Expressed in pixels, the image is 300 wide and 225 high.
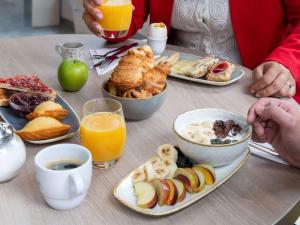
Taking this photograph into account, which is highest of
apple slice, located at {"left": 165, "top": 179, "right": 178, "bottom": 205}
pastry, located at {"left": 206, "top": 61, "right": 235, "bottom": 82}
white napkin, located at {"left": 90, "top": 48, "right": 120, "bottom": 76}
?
apple slice, located at {"left": 165, "top": 179, "right": 178, "bottom": 205}

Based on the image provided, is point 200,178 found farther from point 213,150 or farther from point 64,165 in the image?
point 64,165

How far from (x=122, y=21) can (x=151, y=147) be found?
54cm

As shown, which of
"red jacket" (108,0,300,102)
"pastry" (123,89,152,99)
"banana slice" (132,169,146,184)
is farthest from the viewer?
"red jacket" (108,0,300,102)

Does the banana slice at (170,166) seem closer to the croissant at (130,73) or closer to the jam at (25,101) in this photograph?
the croissant at (130,73)

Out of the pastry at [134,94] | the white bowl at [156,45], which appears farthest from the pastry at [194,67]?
the pastry at [134,94]

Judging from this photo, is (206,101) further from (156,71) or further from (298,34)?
(298,34)

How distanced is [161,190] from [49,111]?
1.14 feet

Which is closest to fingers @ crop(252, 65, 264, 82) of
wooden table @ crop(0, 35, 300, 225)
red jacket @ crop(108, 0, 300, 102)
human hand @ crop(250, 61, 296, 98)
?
human hand @ crop(250, 61, 296, 98)

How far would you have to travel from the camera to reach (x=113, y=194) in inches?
31.0

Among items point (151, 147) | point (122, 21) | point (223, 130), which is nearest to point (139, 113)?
point (151, 147)

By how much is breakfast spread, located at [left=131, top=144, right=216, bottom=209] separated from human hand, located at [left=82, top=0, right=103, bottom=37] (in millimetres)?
603

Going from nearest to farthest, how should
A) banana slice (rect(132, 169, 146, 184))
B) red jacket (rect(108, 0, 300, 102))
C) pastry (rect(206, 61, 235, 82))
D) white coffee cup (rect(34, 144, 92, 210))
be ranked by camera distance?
white coffee cup (rect(34, 144, 92, 210)), banana slice (rect(132, 169, 146, 184)), pastry (rect(206, 61, 235, 82)), red jacket (rect(108, 0, 300, 102))

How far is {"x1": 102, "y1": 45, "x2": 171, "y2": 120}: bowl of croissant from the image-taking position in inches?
39.8

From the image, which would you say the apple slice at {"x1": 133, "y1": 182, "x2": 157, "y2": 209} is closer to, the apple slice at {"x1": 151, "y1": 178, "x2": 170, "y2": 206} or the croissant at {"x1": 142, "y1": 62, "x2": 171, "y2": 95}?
the apple slice at {"x1": 151, "y1": 178, "x2": 170, "y2": 206}
